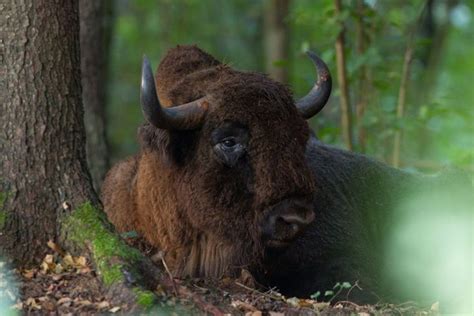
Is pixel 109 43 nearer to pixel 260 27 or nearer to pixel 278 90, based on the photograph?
pixel 278 90

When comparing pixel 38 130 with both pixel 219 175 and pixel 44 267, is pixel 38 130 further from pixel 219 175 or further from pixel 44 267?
pixel 219 175

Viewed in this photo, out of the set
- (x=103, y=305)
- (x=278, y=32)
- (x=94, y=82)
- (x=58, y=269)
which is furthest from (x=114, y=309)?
(x=278, y=32)

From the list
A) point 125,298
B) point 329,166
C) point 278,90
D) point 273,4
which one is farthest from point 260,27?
point 125,298

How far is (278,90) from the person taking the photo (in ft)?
20.9

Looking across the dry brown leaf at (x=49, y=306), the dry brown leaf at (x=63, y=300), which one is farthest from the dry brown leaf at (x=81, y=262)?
the dry brown leaf at (x=49, y=306)

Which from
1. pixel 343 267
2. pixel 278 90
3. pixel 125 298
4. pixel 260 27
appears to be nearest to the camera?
pixel 125 298

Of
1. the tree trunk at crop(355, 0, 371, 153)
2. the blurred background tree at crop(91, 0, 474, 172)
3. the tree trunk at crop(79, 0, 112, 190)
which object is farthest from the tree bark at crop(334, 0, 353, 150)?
the tree trunk at crop(79, 0, 112, 190)

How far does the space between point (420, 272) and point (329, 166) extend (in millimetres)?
1178

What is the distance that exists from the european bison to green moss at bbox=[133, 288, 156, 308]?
4.20ft

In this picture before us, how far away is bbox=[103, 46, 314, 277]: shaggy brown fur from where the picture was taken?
239 inches

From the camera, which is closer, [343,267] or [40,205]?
[40,205]

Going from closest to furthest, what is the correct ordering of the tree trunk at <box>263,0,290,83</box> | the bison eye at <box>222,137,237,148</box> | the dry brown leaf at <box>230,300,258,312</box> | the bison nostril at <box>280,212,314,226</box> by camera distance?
the dry brown leaf at <box>230,300,258,312</box>, the bison nostril at <box>280,212,314,226</box>, the bison eye at <box>222,137,237,148</box>, the tree trunk at <box>263,0,290,83</box>

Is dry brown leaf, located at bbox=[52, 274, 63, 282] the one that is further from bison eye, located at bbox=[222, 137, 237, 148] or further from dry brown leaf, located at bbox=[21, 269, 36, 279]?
bison eye, located at bbox=[222, 137, 237, 148]

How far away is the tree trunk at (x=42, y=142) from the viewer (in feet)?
18.9
